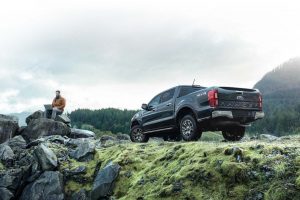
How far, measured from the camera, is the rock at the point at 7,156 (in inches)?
669

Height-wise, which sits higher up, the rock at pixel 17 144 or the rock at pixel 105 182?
the rock at pixel 17 144

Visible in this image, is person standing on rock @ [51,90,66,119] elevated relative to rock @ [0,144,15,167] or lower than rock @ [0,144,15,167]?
elevated

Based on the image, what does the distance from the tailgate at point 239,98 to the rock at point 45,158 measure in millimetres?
6681

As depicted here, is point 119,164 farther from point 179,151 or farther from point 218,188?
point 218,188

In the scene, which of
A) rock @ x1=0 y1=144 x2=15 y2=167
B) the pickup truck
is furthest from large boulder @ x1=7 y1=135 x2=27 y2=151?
the pickup truck

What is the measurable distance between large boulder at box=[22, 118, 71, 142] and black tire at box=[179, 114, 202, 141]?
1017cm

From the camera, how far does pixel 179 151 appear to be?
1182 centimetres

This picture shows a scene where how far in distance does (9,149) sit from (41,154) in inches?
131

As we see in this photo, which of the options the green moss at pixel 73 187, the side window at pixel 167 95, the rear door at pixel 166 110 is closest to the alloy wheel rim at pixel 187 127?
the rear door at pixel 166 110

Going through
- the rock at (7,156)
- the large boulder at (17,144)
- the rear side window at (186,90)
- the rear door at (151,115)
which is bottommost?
the rock at (7,156)

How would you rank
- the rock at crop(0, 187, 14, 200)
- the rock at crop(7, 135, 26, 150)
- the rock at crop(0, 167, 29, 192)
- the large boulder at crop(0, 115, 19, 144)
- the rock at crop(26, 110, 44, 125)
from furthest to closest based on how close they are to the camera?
the rock at crop(26, 110, 44, 125)
the large boulder at crop(0, 115, 19, 144)
the rock at crop(7, 135, 26, 150)
the rock at crop(0, 167, 29, 192)
the rock at crop(0, 187, 14, 200)

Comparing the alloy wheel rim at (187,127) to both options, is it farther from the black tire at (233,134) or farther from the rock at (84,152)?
the rock at (84,152)

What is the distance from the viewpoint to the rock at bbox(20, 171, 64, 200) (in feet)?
46.1

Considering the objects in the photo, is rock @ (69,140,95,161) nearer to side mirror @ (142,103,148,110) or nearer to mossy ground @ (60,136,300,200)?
mossy ground @ (60,136,300,200)
